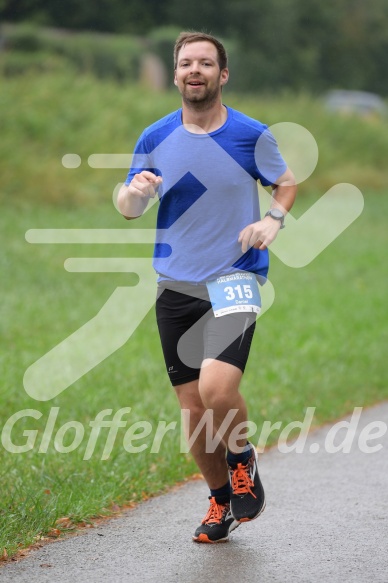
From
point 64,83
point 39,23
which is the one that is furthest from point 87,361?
point 39,23

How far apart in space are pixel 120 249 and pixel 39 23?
2979 cm

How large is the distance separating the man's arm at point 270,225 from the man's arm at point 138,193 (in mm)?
446

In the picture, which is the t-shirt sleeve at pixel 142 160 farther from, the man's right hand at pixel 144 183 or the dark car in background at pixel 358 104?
the dark car in background at pixel 358 104

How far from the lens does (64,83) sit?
24391mm

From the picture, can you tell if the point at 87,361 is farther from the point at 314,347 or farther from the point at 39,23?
the point at 39,23

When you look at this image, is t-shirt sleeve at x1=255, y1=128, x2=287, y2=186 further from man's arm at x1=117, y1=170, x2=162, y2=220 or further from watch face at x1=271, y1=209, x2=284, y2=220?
man's arm at x1=117, y1=170, x2=162, y2=220

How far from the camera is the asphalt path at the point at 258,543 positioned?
4.74 m

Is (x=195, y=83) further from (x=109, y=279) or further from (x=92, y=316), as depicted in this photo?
(x=109, y=279)

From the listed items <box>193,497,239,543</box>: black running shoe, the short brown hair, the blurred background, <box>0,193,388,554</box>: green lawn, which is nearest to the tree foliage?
the blurred background

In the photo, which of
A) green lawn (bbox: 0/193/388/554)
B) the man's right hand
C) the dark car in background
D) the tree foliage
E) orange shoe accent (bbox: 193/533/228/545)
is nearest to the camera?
the man's right hand

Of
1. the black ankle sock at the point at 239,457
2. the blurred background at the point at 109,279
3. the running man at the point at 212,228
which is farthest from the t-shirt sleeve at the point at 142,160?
the blurred background at the point at 109,279

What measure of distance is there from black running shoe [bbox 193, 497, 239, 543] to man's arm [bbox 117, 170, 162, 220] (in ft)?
4.79

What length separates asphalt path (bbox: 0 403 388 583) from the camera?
474 centimetres

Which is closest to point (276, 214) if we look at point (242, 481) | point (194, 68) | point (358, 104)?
point (194, 68)
